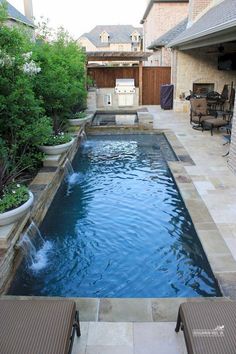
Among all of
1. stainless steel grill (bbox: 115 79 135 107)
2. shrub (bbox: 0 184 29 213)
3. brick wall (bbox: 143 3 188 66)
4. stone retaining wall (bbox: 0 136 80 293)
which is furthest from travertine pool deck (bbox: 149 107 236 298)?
brick wall (bbox: 143 3 188 66)

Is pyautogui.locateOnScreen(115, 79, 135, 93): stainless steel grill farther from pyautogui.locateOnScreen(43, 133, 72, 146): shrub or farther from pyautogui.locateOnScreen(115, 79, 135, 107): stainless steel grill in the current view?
pyautogui.locateOnScreen(43, 133, 72, 146): shrub

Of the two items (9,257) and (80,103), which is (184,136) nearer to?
(80,103)

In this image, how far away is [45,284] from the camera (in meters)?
3.85

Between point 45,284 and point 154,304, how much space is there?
4.65ft

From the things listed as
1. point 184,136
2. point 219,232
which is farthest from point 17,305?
point 184,136

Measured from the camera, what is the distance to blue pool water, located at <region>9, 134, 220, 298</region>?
3771 mm

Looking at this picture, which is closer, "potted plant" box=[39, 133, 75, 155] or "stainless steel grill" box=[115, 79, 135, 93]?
"potted plant" box=[39, 133, 75, 155]

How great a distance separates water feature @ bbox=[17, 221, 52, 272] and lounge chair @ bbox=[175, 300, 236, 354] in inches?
89.4

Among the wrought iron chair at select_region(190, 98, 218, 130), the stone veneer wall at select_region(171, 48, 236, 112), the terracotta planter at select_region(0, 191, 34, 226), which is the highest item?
the stone veneer wall at select_region(171, 48, 236, 112)

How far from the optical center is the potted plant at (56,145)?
→ 7.00 metres

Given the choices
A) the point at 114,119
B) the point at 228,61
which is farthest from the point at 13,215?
the point at 228,61

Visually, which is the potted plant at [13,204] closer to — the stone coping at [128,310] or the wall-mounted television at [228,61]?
the stone coping at [128,310]

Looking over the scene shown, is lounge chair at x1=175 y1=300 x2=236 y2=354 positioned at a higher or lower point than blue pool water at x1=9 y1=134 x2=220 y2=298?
higher

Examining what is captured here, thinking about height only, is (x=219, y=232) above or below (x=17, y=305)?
below
